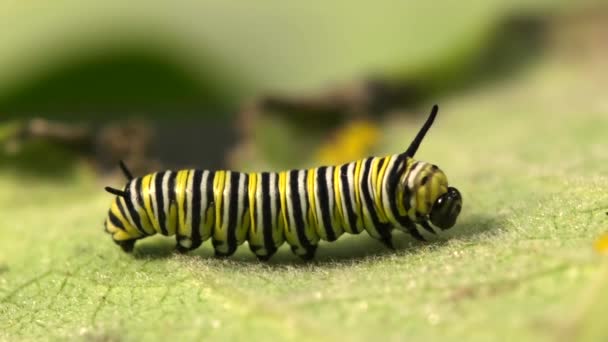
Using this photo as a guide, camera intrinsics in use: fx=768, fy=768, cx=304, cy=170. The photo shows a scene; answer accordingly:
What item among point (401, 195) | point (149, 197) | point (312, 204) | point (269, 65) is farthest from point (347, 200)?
point (269, 65)

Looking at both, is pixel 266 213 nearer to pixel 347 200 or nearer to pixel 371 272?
pixel 347 200

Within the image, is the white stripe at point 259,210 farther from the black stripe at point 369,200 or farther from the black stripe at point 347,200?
the black stripe at point 369,200

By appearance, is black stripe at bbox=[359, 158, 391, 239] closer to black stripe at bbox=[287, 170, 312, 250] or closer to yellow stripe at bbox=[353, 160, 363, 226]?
yellow stripe at bbox=[353, 160, 363, 226]

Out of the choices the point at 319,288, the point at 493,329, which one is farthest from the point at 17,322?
the point at 493,329

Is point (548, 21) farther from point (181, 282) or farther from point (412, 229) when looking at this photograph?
point (181, 282)

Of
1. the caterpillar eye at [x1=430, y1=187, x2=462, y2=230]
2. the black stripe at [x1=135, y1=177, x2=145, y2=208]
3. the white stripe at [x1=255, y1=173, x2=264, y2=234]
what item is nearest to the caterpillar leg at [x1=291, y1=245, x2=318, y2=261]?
the white stripe at [x1=255, y1=173, x2=264, y2=234]
